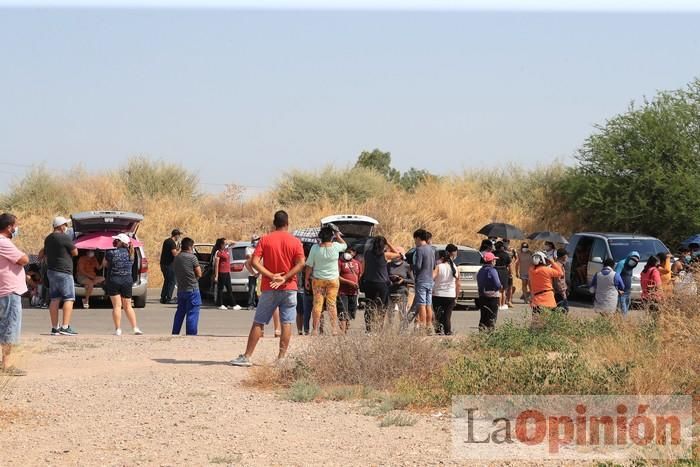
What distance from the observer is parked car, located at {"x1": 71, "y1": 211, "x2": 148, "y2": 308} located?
75.0ft

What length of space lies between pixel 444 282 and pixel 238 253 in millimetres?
9586

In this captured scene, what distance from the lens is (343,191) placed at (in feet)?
154

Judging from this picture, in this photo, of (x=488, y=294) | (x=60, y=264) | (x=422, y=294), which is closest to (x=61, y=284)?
(x=60, y=264)

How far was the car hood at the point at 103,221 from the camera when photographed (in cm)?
2309

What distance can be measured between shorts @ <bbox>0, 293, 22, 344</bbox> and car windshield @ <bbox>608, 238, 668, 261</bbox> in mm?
17755

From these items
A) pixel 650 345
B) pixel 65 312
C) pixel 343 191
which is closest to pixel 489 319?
pixel 650 345

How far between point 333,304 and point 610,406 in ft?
17.8

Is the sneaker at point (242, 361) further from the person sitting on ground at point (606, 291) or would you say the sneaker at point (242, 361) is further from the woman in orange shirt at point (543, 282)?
the person sitting on ground at point (606, 291)

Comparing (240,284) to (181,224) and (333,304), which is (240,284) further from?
(181,224)

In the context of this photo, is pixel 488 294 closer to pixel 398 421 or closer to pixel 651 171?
pixel 398 421

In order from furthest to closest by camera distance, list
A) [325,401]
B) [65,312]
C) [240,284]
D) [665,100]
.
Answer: [665,100] → [240,284] → [65,312] → [325,401]

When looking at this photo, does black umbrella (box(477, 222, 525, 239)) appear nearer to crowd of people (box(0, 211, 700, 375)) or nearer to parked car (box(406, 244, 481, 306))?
parked car (box(406, 244, 481, 306))

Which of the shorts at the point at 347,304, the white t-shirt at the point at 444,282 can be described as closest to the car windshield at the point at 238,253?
the shorts at the point at 347,304

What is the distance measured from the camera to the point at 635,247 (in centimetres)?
2741
